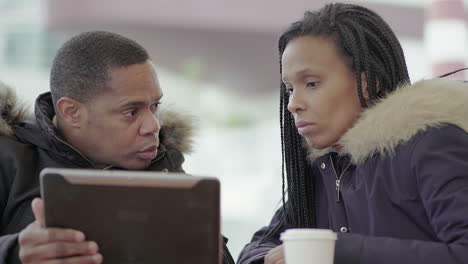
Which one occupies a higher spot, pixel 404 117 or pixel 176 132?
pixel 404 117

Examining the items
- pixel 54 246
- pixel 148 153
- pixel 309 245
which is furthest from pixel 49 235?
pixel 148 153

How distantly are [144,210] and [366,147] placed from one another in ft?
1.63

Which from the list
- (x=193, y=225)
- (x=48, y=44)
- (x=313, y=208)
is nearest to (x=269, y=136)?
(x=48, y=44)

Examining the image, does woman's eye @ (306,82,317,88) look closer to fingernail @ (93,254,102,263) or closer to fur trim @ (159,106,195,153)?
fur trim @ (159,106,195,153)

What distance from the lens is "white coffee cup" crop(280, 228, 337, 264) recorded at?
103 cm

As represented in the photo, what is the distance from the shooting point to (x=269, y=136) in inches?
167

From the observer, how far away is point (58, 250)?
3.59 feet

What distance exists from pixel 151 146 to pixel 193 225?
0.62 m

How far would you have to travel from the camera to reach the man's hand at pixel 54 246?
3.53ft

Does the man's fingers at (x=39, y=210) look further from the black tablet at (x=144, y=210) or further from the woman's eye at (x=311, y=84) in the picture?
the woman's eye at (x=311, y=84)

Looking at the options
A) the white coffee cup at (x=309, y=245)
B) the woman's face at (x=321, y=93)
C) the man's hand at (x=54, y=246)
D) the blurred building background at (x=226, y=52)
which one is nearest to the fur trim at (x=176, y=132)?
the woman's face at (x=321, y=93)

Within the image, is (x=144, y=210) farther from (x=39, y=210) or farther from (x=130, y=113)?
(x=130, y=113)

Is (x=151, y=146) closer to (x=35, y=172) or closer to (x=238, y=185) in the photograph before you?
(x=35, y=172)

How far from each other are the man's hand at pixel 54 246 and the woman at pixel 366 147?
0.34 m
